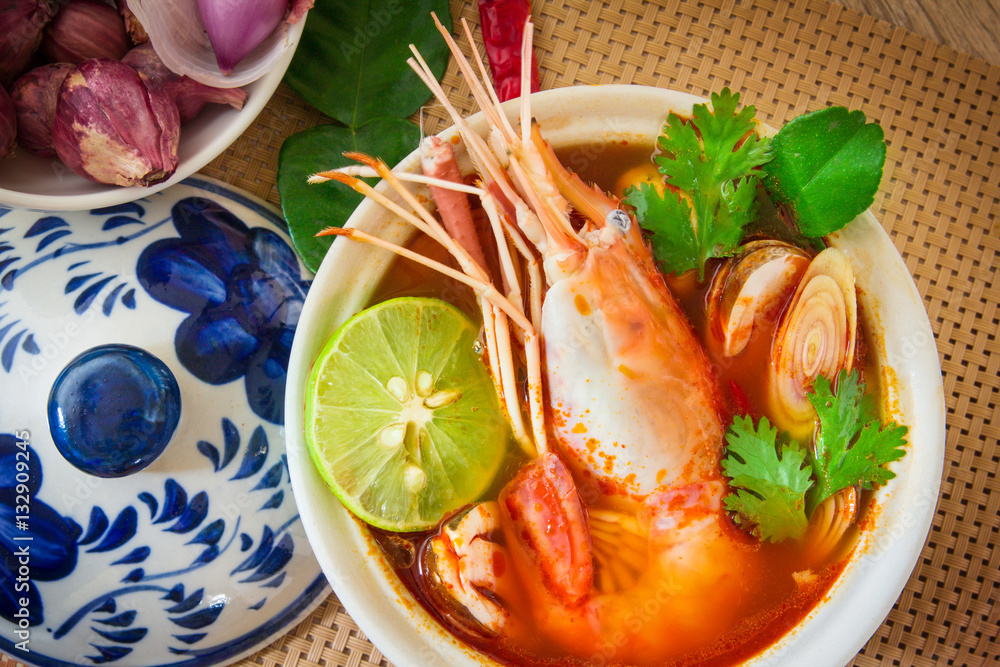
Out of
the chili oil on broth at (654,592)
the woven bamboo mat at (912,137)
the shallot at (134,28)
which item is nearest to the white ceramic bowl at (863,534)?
the chili oil on broth at (654,592)

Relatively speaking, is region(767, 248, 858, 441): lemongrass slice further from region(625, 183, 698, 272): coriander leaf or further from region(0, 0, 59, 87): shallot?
region(0, 0, 59, 87): shallot

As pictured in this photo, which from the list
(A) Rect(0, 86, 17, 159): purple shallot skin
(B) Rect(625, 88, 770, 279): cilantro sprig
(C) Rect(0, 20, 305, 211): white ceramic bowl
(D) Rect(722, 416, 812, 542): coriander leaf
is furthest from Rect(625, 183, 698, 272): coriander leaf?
(A) Rect(0, 86, 17, 159): purple shallot skin

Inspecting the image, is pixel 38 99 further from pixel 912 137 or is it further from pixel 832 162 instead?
pixel 912 137

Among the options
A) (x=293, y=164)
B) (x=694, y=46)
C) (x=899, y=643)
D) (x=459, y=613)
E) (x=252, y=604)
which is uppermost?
(x=694, y=46)

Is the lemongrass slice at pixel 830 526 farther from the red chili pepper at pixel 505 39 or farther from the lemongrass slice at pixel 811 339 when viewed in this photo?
the red chili pepper at pixel 505 39

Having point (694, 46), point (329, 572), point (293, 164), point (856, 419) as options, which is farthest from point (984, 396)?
point (293, 164)

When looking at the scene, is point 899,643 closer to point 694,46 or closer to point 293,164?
point 694,46

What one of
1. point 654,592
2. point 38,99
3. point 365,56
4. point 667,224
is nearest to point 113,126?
point 38,99
